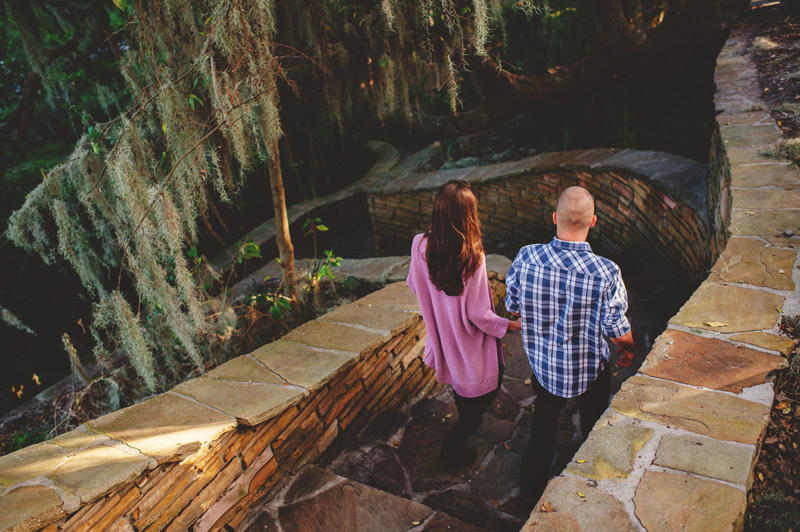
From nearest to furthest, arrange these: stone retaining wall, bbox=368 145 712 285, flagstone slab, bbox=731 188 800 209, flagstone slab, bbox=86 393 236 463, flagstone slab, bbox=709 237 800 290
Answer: flagstone slab, bbox=86 393 236 463 < flagstone slab, bbox=709 237 800 290 < flagstone slab, bbox=731 188 800 209 < stone retaining wall, bbox=368 145 712 285

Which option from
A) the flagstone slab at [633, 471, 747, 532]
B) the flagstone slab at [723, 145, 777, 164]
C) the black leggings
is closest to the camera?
the flagstone slab at [633, 471, 747, 532]

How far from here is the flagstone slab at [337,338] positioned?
8.59 ft

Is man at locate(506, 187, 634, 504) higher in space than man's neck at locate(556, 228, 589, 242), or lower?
lower

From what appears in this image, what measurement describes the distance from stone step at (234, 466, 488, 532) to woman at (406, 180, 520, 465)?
18.6 inches

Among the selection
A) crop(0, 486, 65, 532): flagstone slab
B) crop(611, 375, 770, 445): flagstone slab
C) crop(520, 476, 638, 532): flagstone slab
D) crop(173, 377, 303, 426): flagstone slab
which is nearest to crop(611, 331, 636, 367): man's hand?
crop(611, 375, 770, 445): flagstone slab

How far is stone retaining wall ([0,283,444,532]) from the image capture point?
Result: 1.61 m

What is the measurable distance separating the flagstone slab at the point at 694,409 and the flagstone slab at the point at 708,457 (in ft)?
0.12

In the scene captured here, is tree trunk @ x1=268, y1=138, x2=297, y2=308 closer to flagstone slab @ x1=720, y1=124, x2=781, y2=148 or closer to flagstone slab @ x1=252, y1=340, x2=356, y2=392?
flagstone slab @ x1=252, y1=340, x2=356, y2=392

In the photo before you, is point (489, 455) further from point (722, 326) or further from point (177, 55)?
point (177, 55)

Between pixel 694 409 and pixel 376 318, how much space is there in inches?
70.8

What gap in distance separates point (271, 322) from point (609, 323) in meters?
2.33

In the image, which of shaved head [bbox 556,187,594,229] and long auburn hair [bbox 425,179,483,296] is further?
long auburn hair [bbox 425,179,483,296]

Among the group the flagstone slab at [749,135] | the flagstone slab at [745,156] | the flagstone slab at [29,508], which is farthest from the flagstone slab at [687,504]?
the flagstone slab at [749,135]

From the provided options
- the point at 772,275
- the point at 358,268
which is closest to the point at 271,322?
the point at 358,268
